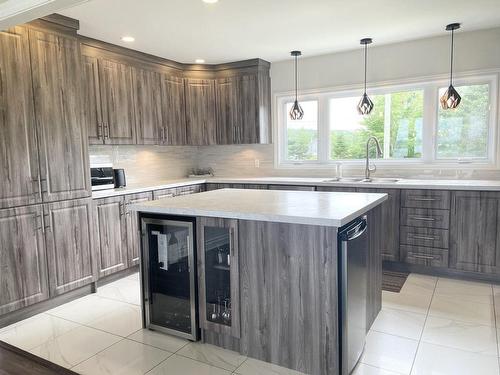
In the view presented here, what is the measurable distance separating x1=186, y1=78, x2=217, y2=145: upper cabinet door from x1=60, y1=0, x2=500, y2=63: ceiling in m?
Answer: 0.73

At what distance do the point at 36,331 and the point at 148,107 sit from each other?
2.72 meters

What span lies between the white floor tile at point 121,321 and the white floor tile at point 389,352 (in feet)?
5.60

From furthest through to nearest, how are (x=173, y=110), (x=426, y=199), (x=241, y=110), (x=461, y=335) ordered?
1. (x=241, y=110)
2. (x=173, y=110)
3. (x=426, y=199)
4. (x=461, y=335)

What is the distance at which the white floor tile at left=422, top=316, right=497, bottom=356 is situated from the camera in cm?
244

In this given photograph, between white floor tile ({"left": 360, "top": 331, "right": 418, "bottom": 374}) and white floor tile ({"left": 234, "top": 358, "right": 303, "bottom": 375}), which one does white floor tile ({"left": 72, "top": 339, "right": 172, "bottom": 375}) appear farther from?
white floor tile ({"left": 360, "top": 331, "right": 418, "bottom": 374})

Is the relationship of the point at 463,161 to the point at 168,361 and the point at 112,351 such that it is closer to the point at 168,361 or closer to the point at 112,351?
the point at 168,361

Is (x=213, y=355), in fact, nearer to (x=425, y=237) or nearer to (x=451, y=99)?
(x=425, y=237)

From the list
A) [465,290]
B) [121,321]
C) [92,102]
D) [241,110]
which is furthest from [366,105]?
[121,321]

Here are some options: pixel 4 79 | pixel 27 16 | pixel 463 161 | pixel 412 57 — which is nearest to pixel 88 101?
pixel 4 79

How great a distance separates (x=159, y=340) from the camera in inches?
103

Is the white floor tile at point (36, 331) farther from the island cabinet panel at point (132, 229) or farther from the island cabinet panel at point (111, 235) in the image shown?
the island cabinet panel at point (132, 229)

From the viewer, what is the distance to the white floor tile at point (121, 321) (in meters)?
2.79

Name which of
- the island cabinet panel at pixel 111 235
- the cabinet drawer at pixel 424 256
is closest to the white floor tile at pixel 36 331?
the island cabinet panel at pixel 111 235

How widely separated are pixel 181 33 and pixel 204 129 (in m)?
1.65
